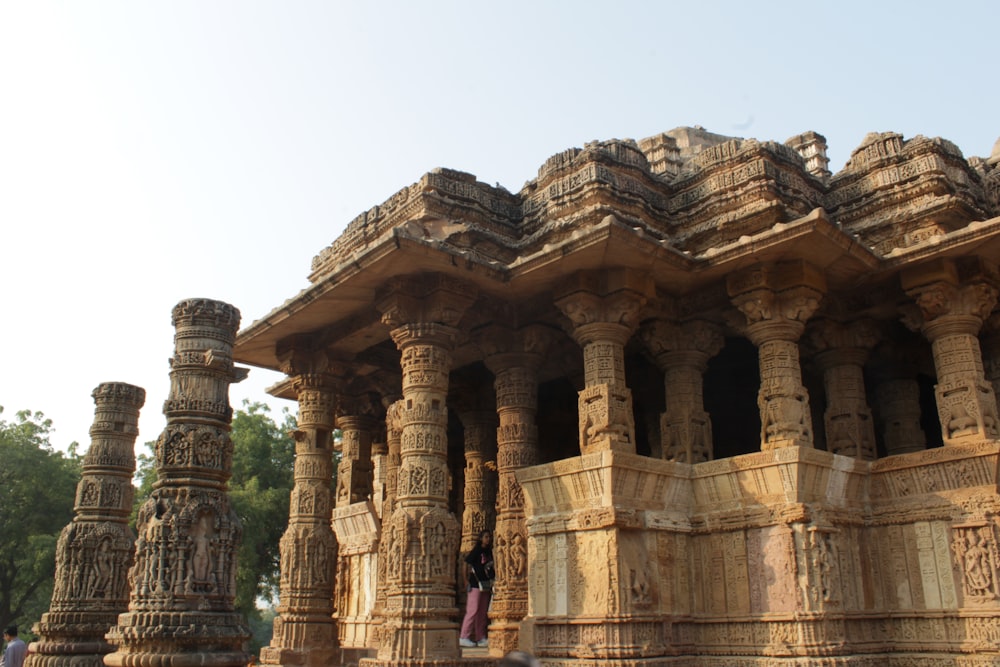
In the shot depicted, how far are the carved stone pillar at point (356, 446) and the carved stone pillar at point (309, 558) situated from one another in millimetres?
2100

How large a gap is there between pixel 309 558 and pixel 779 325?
7045 mm

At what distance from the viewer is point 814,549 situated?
9117mm

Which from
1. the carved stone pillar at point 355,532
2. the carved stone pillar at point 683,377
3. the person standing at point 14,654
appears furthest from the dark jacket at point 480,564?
the person standing at point 14,654

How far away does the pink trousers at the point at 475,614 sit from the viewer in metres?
12.0

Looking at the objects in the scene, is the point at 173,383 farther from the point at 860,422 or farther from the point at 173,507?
the point at 860,422

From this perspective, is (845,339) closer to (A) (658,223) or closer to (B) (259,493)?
(A) (658,223)

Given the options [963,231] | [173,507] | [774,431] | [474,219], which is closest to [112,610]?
[173,507]

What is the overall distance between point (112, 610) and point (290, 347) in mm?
4334

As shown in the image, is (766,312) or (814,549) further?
(766,312)

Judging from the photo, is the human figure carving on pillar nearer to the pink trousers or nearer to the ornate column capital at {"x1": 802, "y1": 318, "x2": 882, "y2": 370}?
the ornate column capital at {"x1": 802, "y1": 318, "x2": 882, "y2": 370}

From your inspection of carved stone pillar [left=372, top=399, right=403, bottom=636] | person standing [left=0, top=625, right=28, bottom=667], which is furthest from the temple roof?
person standing [left=0, top=625, right=28, bottom=667]

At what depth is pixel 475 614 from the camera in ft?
39.5

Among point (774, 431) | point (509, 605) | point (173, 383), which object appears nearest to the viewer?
point (173, 383)

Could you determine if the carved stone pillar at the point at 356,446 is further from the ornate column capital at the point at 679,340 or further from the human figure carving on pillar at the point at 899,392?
the human figure carving on pillar at the point at 899,392
